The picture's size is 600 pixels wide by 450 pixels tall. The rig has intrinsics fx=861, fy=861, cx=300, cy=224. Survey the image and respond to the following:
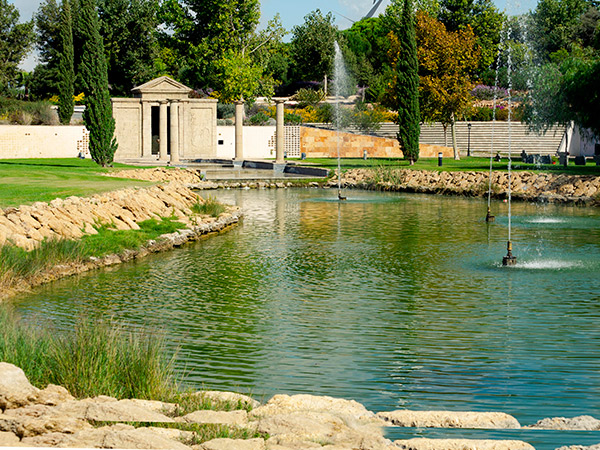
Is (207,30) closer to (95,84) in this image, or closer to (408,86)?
(408,86)

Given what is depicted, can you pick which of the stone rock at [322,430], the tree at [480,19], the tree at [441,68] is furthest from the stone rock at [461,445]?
the tree at [480,19]

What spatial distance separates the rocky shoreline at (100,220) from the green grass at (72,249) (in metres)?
0.12

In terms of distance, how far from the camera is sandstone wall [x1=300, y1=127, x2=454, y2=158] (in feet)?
238

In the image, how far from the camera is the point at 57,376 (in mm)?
8508

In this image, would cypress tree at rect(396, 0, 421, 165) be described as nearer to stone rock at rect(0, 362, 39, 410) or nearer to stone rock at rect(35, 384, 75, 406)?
stone rock at rect(35, 384, 75, 406)

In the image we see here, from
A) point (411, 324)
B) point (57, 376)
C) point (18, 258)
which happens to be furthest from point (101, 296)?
point (57, 376)

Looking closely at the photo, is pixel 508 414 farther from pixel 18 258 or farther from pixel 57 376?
pixel 18 258

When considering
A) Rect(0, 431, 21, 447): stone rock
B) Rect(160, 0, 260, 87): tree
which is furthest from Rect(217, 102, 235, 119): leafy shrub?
Rect(0, 431, 21, 447): stone rock

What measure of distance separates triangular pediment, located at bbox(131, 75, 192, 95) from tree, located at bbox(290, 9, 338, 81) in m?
44.2

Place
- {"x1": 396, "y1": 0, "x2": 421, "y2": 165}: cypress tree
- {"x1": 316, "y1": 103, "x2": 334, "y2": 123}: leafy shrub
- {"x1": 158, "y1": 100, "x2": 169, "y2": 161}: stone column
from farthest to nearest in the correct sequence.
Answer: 1. {"x1": 316, "y1": 103, "x2": 334, "y2": 123}: leafy shrub
2. {"x1": 158, "y1": 100, "x2": 169, "y2": 161}: stone column
3. {"x1": 396, "y1": 0, "x2": 421, "y2": 165}: cypress tree

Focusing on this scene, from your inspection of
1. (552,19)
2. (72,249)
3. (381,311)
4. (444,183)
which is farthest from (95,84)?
(552,19)

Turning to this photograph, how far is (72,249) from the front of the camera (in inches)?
724

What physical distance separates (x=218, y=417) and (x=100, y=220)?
50.4ft

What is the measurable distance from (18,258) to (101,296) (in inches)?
79.0
